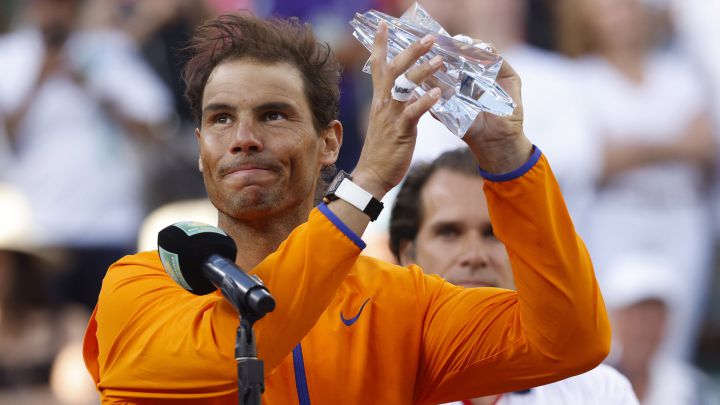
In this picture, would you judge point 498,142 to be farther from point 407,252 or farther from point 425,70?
point 407,252

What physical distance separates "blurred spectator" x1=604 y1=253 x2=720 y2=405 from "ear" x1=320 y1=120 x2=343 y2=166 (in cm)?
375

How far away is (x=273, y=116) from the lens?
375cm

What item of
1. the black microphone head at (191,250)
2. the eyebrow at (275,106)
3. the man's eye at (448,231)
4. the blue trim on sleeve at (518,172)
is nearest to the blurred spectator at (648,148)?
the man's eye at (448,231)

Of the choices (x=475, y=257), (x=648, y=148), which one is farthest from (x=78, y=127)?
(x=475, y=257)

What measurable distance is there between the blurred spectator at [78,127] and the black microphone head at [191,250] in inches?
228

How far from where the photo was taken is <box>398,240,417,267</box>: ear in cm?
524

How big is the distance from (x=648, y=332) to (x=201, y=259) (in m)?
5.31

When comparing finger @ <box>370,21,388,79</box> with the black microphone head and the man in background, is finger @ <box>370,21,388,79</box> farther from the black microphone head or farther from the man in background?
the man in background

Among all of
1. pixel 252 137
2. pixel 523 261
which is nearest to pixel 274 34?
pixel 252 137

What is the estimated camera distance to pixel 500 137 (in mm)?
3344

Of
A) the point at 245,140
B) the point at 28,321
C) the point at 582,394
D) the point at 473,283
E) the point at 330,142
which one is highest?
the point at 245,140

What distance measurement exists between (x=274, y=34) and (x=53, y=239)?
5.31 meters

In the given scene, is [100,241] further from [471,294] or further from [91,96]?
[471,294]

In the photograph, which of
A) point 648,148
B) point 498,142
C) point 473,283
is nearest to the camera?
point 498,142
